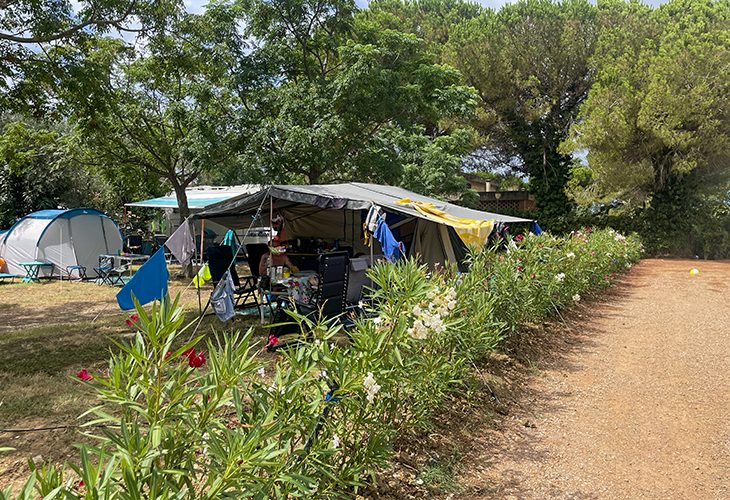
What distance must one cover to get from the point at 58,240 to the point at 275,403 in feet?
36.1

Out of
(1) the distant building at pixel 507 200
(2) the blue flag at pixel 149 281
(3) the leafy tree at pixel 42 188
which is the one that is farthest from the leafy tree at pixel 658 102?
(3) the leafy tree at pixel 42 188

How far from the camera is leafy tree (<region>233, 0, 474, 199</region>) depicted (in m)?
9.45

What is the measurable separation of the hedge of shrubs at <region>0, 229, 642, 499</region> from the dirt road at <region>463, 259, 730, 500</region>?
0.55 metres

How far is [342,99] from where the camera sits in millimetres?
9586

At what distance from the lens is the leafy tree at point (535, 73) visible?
1727 cm

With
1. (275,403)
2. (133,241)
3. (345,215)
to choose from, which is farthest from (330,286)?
(133,241)

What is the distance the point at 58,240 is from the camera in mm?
10641

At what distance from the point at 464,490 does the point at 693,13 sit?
66.7 ft

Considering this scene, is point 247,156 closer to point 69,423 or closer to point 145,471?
point 69,423

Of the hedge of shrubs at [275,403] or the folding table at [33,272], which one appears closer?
the hedge of shrubs at [275,403]

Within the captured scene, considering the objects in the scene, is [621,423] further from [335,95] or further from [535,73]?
[535,73]

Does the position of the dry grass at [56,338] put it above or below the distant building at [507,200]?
below

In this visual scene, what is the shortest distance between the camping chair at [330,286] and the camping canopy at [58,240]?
26.7ft

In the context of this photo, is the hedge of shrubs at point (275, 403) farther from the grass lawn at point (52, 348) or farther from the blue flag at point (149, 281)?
the blue flag at point (149, 281)
